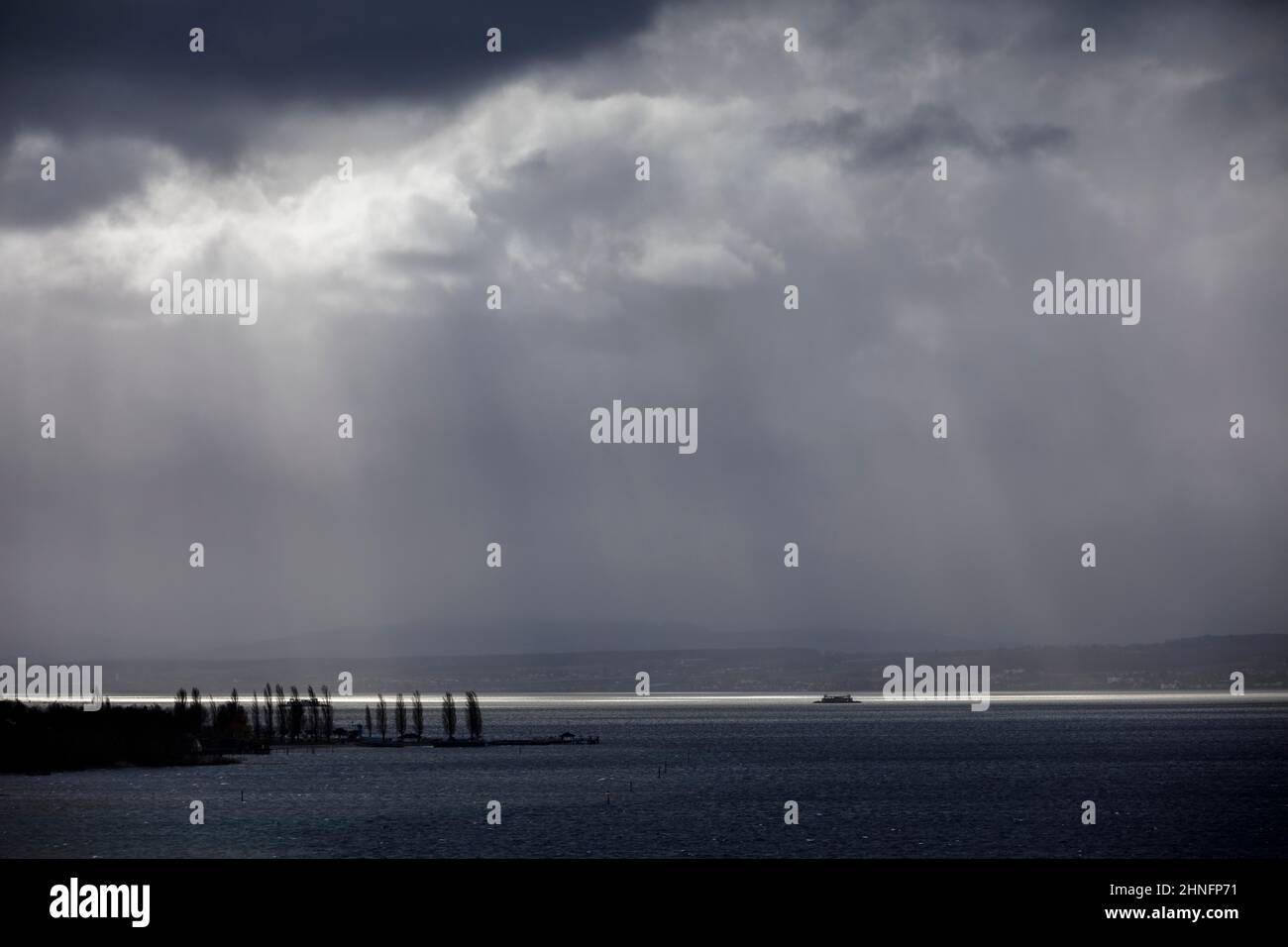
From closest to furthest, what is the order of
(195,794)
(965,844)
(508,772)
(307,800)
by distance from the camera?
(965,844) → (307,800) → (195,794) → (508,772)

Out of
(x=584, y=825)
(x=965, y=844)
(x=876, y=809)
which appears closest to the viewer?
(x=965, y=844)

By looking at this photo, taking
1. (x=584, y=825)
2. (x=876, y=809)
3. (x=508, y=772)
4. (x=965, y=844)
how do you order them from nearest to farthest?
(x=965, y=844), (x=584, y=825), (x=876, y=809), (x=508, y=772)

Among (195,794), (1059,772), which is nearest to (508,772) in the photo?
(195,794)

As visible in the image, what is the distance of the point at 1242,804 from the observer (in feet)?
383

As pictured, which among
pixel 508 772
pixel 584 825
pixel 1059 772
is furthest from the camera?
pixel 508 772
